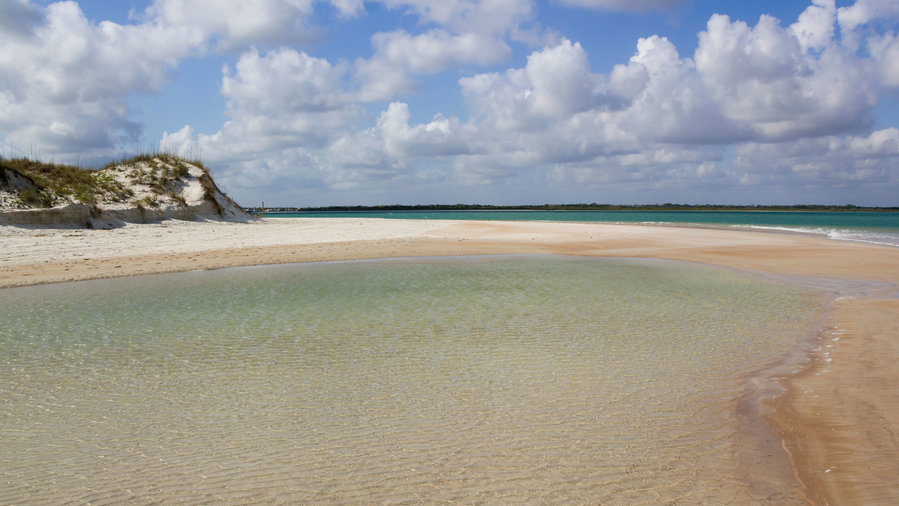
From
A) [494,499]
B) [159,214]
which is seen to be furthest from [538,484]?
[159,214]

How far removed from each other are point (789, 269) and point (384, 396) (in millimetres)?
14790

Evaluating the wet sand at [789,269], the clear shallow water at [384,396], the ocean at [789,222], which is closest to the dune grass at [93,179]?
the wet sand at [789,269]

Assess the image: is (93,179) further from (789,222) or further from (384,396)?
(789,222)

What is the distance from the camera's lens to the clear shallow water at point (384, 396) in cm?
376

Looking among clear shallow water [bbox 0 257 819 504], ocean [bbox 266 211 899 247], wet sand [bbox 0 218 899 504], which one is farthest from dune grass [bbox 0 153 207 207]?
ocean [bbox 266 211 899 247]

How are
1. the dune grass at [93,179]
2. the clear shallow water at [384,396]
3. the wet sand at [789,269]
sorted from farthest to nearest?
the dune grass at [93,179] → the wet sand at [789,269] → the clear shallow water at [384,396]

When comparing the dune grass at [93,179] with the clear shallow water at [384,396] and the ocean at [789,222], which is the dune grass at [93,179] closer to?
the clear shallow water at [384,396]

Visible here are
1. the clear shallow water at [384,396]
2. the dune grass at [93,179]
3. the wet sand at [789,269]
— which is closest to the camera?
the clear shallow water at [384,396]

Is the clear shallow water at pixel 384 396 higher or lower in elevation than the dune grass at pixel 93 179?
lower

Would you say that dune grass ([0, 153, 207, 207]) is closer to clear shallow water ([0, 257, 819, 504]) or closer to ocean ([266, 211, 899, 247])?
clear shallow water ([0, 257, 819, 504])

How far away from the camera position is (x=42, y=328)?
28.2 ft

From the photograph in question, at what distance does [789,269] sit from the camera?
1577 centimetres

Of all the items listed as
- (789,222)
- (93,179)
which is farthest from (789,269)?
(789,222)

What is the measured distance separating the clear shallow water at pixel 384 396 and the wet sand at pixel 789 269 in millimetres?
560
